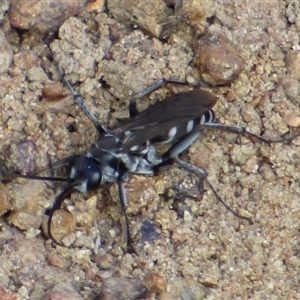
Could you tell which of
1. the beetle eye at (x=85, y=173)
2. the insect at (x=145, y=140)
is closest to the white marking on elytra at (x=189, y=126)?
the insect at (x=145, y=140)

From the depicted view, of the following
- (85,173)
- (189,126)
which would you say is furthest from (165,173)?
(85,173)

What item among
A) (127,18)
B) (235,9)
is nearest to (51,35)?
(127,18)

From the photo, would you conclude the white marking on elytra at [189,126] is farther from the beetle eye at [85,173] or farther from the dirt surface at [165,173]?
the beetle eye at [85,173]

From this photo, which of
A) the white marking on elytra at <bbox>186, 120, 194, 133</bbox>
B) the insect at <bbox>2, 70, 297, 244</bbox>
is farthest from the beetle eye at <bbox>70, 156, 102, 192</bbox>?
the white marking on elytra at <bbox>186, 120, 194, 133</bbox>

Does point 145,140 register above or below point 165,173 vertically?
above

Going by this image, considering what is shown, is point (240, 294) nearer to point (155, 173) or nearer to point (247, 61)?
point (155, 173)

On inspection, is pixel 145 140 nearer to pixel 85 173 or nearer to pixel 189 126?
pixel 189 126
